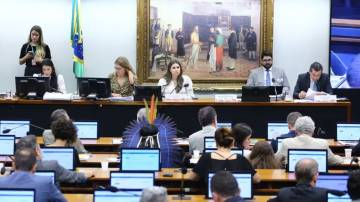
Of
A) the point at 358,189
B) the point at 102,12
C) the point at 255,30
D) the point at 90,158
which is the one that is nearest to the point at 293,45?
the point at 255,30

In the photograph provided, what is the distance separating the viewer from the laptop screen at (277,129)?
9.59 meters

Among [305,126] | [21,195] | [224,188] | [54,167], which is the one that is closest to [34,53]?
[305,126]

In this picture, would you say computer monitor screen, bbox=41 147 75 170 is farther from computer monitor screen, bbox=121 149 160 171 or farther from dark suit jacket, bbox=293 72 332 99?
dark suit jacket, bbox=293 72 332 99

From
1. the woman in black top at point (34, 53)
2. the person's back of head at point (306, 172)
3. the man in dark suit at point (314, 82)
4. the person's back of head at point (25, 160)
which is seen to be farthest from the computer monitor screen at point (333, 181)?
the woman in black top at point (34, 53)

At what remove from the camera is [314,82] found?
1177cm

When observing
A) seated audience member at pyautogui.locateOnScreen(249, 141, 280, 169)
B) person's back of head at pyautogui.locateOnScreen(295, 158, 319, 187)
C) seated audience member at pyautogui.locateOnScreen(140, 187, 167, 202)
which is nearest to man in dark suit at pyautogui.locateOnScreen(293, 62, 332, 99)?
seated audience member at pyautogui.locateOnScreen(249, 141, 280, 169)

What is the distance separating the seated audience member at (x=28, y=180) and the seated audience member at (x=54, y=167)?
488mm

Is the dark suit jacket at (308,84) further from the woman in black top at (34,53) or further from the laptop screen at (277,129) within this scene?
the woman in black top at (34,53)

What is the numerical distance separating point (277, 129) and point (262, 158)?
2.37m

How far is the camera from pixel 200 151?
831 centimetres

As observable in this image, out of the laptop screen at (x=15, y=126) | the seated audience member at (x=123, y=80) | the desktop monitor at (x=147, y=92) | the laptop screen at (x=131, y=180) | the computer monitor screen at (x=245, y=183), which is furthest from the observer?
the seated audience member at (x=123, y=80)

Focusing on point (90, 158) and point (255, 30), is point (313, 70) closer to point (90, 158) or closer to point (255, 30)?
point (255, 30)

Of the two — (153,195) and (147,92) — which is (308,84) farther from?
(153,195)

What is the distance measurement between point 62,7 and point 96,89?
3.10 m
